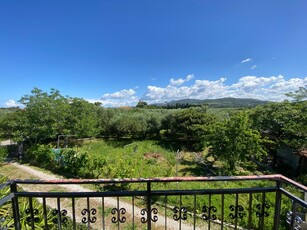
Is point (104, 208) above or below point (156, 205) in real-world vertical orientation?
above

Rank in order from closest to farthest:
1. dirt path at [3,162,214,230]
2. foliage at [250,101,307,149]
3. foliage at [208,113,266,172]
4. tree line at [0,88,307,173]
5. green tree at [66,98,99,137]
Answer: dirt path at [3,162,214,230], foliage at [208,113,266,172], tree line at [0,88,307,173], foliage at [250,101,307,149], green tree at [66,98,99,137]

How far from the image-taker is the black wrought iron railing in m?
1.61

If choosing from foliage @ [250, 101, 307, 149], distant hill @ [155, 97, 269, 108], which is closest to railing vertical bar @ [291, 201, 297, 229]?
foliage @ [250, 101, 307, 149]

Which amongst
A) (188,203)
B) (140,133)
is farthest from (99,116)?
(188,203)

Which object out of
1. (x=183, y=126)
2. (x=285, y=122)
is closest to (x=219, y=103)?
(x=183, y=126)

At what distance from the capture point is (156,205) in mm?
5688

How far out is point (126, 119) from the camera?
16.4 meters

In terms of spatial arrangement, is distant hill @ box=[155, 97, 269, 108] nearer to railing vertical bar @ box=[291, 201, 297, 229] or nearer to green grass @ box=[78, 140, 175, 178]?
green grass @ box=[78, 140, 175, 178]

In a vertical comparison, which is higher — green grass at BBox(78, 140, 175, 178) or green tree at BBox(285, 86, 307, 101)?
green tree at BBox(285, 86, 307, 101)

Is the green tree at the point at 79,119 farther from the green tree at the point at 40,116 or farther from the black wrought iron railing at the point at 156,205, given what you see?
the black wrought iron railing at the point at 156,205

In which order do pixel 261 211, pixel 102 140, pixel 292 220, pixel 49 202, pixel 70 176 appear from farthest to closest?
pixel 102 140, pixel 70 176, pixel 49 202, pixel 261 211, pixel 292 220

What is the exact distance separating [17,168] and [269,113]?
1434cm

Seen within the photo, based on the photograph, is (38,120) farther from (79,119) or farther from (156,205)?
(156,205)

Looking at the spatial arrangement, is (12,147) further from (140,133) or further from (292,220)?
(292,220)
